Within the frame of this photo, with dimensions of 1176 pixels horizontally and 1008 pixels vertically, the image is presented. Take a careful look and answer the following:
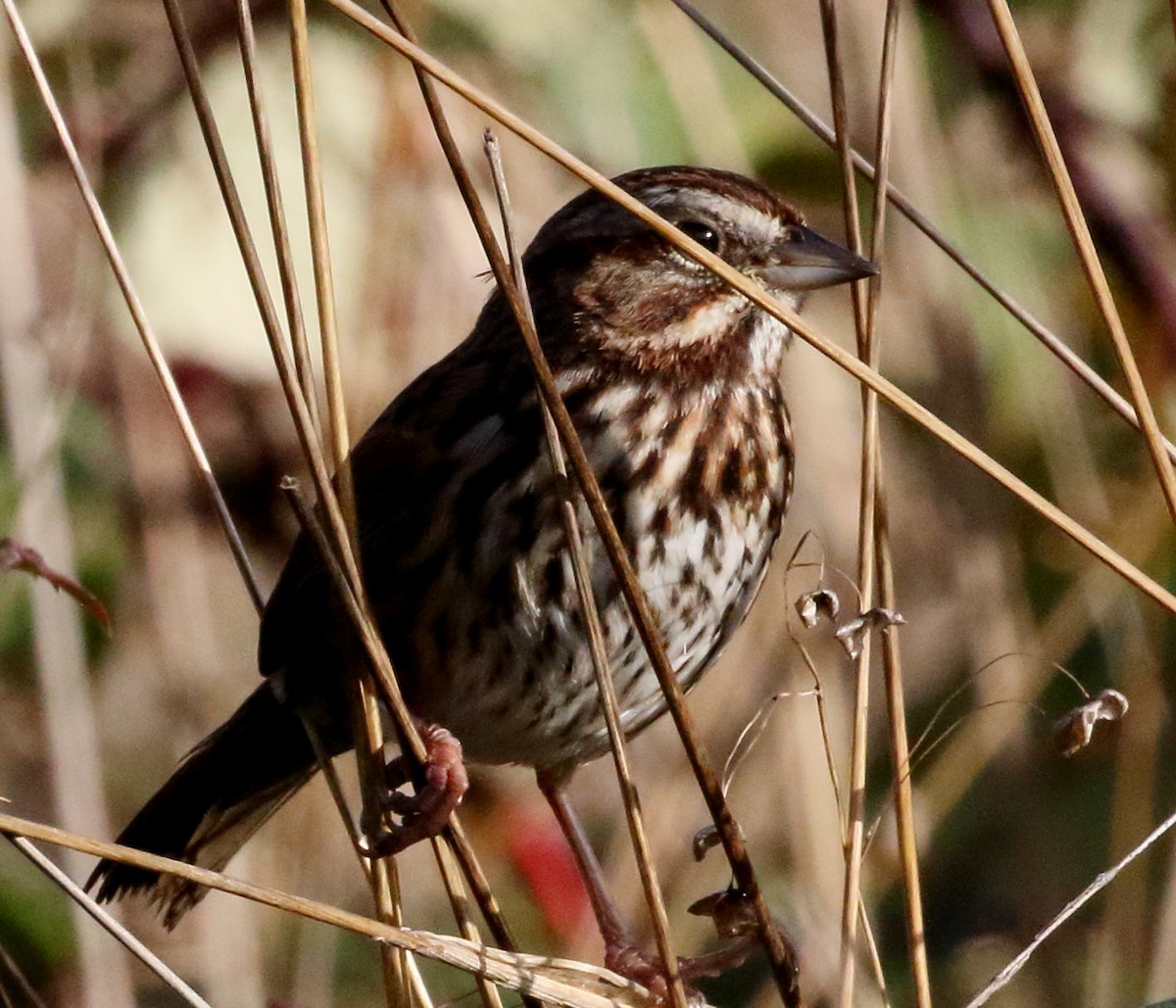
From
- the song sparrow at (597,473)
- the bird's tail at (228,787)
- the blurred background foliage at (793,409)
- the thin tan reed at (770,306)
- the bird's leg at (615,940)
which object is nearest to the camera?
the thin tan reed at (770,306)

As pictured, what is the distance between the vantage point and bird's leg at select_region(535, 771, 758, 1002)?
205cm

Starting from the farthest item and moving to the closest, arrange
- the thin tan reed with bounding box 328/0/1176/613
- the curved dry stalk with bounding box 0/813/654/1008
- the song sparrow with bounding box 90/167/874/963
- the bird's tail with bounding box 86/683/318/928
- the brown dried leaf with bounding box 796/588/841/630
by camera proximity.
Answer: the bird's tail with bounding box 86/683/318/928 → the song sparrow with bounding box 90/167/874/963 → the brown dried leaf with bounding box 796/588/841/630 → the thin tan reed with bounding box 328/0/1176/613 → the curved dry stalk with bounding box 0/813/654/1008

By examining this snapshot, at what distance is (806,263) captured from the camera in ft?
7.10

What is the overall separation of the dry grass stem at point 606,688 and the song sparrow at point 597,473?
1.48 ft

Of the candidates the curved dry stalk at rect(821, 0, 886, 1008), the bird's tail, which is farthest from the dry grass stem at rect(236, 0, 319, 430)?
the bird's tail

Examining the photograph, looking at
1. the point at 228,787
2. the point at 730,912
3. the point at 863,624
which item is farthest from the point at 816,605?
the point at 228,787

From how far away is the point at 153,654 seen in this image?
3.58 metres

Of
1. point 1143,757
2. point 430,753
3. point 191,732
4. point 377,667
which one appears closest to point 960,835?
point 1143,757

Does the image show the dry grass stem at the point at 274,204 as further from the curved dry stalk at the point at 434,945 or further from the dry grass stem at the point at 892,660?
the dry grass stem at the point at 892,660

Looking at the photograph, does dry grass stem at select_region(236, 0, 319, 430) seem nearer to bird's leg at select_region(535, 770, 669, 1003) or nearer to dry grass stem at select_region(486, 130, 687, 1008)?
dry grass stem at select_region(486, 130, 687, 1008)

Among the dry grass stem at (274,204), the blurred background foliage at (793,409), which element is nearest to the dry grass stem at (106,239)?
the dry grass stem at (274,204)

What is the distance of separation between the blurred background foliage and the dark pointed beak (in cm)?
63

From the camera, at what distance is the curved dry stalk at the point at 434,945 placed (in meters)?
1.41

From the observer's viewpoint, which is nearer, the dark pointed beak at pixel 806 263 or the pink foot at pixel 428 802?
the pink foot at pixel 428 802
